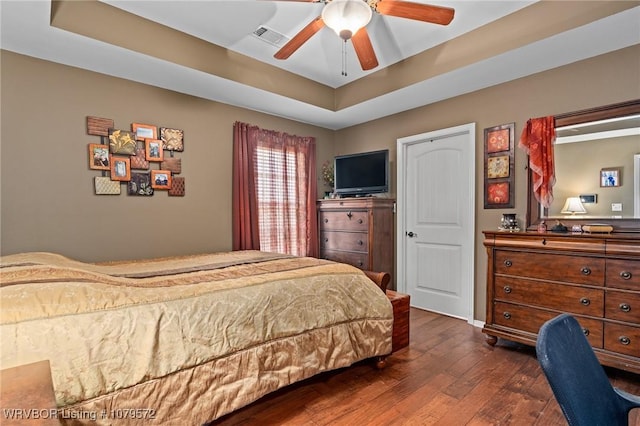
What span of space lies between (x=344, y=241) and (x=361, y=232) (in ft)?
1.04

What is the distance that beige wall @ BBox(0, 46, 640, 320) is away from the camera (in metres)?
2.49

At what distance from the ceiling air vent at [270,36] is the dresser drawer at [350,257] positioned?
2.47m

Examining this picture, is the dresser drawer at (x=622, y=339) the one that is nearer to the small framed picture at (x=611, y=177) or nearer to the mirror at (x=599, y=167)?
the mirror at (x=599, y=167)

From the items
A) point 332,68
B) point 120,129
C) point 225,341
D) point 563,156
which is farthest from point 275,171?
point 563,156

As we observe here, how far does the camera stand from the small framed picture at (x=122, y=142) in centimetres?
288

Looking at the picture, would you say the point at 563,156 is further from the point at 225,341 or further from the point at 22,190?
the point at 22,190

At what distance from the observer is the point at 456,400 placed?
1986mm

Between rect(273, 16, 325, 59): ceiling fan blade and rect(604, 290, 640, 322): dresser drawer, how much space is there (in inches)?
108

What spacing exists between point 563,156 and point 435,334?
2008mm

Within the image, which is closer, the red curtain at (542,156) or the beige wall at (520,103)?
the beige wall at (520,103)

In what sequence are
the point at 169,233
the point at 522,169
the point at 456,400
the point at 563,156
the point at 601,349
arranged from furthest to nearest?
the point at 169,233 < the point at 522,169 < the point at 563,156 < the point at 601,349 < the point at 456,400

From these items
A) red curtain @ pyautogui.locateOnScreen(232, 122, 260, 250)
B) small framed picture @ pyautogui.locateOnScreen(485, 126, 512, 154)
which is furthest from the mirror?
red curtain @ pyautogui.locateOnScreen(232, 122, 260, 250)

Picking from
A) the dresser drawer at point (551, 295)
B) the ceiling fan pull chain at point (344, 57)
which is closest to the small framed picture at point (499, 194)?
the dresser drawer at point (551, 295)

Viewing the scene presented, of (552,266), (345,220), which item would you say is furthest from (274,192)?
(552,266)
